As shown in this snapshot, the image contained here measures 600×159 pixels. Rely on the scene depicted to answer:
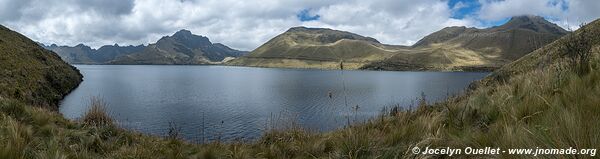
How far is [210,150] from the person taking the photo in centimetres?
740

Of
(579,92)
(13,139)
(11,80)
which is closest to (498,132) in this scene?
(579,92)

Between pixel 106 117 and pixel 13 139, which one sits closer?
pixel 13 139

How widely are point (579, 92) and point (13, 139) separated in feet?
27.1

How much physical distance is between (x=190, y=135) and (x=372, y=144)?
98.2ft

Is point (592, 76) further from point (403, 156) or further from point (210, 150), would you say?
point (210, 150)

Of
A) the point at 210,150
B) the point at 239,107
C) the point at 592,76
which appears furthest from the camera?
the point at 239,107

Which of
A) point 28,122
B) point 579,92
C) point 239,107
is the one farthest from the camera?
point 239,107

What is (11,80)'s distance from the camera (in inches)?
1841

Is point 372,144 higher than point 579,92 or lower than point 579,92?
lower

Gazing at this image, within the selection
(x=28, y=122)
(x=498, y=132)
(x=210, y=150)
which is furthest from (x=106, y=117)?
(x=498, y=132)

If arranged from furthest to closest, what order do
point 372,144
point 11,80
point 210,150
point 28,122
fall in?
point 11,80 → point 28,122 → point 210,150 → point 372,144

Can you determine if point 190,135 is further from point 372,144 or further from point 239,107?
point 372,144

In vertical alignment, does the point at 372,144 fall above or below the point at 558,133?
below

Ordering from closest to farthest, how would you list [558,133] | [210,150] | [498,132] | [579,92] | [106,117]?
[558,133]
[498,132]
[579,92]
[210,150]
[106,117]
